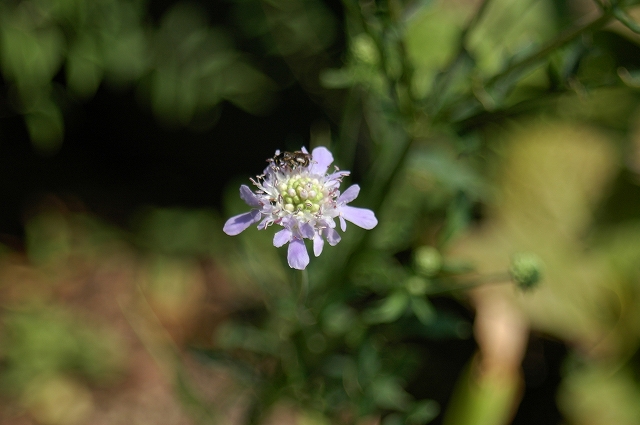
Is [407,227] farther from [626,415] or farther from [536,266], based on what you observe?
[626,415]

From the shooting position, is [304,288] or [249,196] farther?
[304,288]

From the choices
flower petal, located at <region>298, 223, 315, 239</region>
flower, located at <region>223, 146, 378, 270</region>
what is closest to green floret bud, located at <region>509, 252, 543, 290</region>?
flower, located at <region>223, 146, 378, 270</region>

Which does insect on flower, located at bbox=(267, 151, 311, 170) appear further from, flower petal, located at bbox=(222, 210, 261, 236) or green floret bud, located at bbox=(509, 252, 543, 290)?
green floret bud, located at bbox=(509, 252, 543, 290)

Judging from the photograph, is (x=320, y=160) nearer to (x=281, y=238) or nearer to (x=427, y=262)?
(x=281, y=238)

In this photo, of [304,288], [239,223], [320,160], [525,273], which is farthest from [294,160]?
[525,273]

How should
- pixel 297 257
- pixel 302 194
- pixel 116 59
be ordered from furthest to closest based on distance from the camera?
pixel 116 59
pixel 302 194
pixel 297 257

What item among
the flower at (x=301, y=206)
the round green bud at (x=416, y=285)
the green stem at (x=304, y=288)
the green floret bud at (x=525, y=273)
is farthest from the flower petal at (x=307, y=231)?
the green floret bud at (x=525, y=273)
